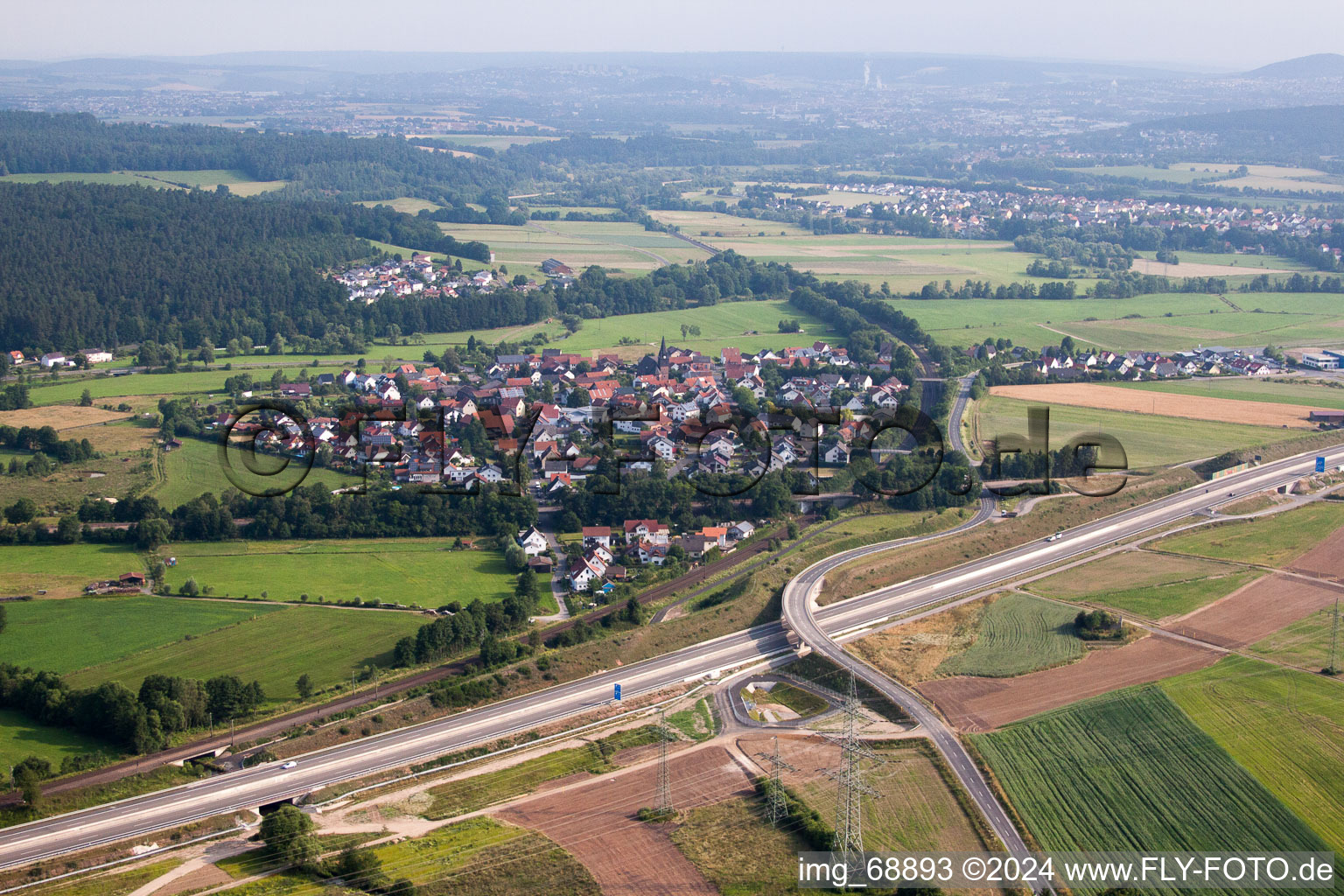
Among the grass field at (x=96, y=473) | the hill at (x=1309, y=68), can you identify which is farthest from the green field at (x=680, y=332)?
the hill at (x=1309, y=68)

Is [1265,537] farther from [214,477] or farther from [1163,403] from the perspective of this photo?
[214,477]

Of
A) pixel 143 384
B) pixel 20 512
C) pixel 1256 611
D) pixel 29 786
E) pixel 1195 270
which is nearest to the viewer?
pixel 29 786

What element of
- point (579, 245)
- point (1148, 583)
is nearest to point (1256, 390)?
point (1148, 583)

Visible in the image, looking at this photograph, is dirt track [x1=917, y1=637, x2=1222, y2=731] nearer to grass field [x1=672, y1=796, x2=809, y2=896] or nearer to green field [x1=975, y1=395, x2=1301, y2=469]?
grass field [x1=672, y1=796, x2=809, y2=896]

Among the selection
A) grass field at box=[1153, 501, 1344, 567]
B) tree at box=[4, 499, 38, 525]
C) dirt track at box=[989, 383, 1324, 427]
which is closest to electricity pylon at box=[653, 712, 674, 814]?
grass field at box=[1153, 501, 1344, 567]

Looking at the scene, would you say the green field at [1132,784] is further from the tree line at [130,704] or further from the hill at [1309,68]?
the hill at [1309,68]

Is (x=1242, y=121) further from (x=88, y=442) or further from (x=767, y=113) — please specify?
(x=88, y=442)
